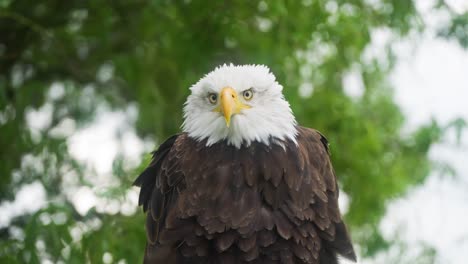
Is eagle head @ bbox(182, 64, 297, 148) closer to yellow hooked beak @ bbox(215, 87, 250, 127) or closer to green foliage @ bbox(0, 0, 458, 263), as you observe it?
yellow hooked beak @ bbox(215, 87, 250, 127)

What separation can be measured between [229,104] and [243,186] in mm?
381

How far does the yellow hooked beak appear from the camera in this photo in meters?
3.20

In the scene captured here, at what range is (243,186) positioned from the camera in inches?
130

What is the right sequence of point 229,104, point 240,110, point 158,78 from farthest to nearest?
point 158,78
point 240,110
point 229,104

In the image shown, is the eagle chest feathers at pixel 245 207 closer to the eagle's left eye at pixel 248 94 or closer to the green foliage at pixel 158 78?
the eagle's left eye at pixel 248 94

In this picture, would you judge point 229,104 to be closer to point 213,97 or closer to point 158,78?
point 213,97

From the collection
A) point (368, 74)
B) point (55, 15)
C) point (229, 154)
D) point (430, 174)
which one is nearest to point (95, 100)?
point (55, 15)

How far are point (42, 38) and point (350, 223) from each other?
2896 millimetres

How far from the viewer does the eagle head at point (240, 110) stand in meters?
3.33

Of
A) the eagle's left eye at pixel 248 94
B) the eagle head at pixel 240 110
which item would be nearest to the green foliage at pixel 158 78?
the eagle head at pixel 240 110

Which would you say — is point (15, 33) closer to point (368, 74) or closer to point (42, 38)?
point (42, 38)

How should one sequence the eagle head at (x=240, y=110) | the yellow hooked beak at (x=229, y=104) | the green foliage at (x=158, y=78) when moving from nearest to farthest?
the yellow hooked beak at (x=229, y=104) → the eagle head at (x=240, y=110) → the green foliage at (x=158, y=78)

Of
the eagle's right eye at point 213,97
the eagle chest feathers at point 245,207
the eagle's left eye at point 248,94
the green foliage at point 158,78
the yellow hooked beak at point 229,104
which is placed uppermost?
the green foliage at point 158,78

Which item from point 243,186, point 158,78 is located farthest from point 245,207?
point 158,78
